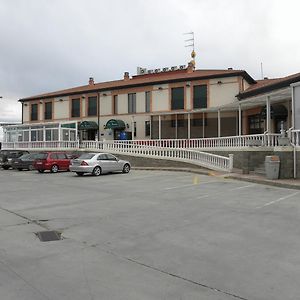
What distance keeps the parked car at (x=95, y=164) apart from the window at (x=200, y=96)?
13880 millimetres

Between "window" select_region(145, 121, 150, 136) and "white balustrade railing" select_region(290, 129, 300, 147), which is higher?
"window" select_region(145, 121, 150, 136)

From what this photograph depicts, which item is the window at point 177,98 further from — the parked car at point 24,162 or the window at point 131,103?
the parked car at point 24,162

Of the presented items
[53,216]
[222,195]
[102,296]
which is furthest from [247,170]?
[102,296]

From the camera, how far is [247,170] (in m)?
21.1

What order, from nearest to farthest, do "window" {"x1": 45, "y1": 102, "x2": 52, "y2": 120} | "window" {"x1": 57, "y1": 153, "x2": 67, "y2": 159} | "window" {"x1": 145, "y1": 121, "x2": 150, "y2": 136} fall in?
"window" {"x1": 57, "y1": 153, "x2": 67, "y2": 159} < "window" {"x1": 145, "y1": 121, "x2": 150, "y2": 136} < "window" {"x1": 45, "y1": 102, "x2": 52, "y2": 120}

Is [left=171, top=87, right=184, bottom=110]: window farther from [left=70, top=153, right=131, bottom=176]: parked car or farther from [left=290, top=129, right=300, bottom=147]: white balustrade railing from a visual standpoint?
[left=290, top=129, right=300, bottom=147]: white balustrade railing

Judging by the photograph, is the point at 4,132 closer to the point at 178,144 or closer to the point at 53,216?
the point at 178,144

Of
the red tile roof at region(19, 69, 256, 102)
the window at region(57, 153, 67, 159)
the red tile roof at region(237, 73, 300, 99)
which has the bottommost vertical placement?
the window at region(57, 153, 67, 159)

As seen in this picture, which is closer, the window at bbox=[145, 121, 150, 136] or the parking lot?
the parking lot

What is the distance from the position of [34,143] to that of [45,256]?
34.8 m

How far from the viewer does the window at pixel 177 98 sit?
36.6 metres

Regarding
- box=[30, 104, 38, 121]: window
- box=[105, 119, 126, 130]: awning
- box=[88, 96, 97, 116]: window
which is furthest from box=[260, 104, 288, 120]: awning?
box=[30, 104, 38, 121]: window

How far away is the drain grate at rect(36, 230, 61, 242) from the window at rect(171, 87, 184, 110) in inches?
1171

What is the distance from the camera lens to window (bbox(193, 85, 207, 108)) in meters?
35.3
